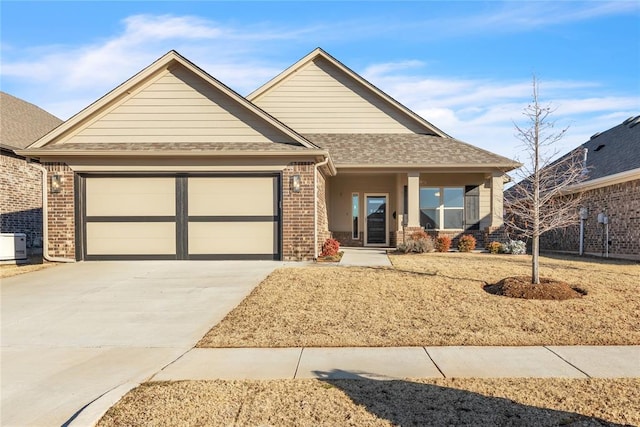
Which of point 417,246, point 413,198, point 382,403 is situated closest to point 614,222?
point 413,198

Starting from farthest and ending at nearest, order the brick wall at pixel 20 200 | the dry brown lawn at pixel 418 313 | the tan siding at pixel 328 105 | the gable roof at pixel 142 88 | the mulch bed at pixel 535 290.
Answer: the tan siding at pixel 328 105 → the brick wall at pixel 20 200 → the gable roof at pixel 142 88 → the mulch bed at pixel 535 290 → the dry brown lawn at pixel 418 313

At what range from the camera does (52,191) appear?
1279cm

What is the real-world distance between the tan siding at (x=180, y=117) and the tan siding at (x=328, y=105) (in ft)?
16.5

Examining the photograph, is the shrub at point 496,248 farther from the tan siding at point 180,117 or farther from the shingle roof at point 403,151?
the tan siding at point 180,117

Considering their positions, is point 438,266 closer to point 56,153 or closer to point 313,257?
point 313,257

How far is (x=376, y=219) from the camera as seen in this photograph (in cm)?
1878

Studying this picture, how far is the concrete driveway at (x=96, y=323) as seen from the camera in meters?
4.55

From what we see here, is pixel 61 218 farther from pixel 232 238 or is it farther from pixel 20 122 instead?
pixel 20 122

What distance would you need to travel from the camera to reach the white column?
16.2 metres

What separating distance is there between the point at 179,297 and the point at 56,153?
6.66m

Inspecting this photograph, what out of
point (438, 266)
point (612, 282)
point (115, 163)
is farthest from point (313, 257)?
point (612, 282)

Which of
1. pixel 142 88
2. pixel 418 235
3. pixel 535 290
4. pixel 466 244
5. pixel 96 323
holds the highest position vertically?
pixel 142 88

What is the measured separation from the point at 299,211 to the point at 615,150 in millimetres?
14034

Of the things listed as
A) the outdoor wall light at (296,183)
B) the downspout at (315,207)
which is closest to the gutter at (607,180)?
the downspout at (315,207)
